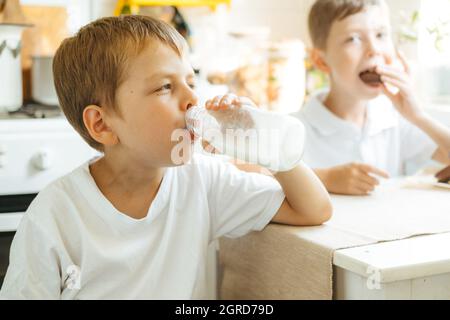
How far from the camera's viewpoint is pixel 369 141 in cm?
173

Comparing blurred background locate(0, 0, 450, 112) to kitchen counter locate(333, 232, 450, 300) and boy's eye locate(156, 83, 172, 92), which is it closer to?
boy's eye locate(156, 83, 172, 92)

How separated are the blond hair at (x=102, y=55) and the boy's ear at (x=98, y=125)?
0.04ft

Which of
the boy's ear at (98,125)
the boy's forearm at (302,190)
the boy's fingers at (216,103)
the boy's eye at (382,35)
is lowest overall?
the boy's forearm at (302,190)

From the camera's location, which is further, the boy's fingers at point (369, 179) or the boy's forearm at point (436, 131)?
the boy's forearm at point (436, 131)

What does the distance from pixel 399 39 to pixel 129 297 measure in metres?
1.66

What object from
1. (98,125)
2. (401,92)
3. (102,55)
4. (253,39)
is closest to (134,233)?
(98,125)

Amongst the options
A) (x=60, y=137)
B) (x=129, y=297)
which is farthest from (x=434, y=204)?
(x=60, y=137)

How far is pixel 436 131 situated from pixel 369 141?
0.56 feet

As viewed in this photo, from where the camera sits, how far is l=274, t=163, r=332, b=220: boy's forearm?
1122 millimetres

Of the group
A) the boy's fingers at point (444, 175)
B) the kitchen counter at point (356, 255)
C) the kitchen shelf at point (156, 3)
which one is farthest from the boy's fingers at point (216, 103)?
the kitchen shelf at point (156, 3)

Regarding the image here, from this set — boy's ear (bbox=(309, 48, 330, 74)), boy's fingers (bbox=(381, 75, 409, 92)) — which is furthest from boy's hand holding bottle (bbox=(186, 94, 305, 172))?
boy's ear (bbox=(309, 48, 330, 74))

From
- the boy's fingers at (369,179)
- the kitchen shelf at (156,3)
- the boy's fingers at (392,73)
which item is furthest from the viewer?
the kitchen shelf at (156,3)

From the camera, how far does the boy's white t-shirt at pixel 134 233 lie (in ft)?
3.44

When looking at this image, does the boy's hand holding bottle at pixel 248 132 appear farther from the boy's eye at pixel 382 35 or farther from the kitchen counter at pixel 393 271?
the boy's eye at pixel 382 35
